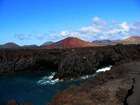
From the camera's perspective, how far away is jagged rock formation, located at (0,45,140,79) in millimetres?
62781

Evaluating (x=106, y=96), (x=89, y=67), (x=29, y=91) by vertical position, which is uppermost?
(x=89, y=67)

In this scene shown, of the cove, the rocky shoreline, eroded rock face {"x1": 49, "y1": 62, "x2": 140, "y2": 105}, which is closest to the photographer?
eroded rock face {"x1": 49, "y1": 62, "x2": 140, "y2": 105}

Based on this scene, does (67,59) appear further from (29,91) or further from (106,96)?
(106,96)

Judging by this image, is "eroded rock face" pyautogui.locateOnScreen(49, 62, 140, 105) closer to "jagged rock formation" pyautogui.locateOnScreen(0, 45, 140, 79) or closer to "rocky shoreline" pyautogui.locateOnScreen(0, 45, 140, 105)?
"rocky shoreline" pyautogui.locateOnScreen(0, 45, 140, 105)

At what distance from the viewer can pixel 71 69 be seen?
59000mm

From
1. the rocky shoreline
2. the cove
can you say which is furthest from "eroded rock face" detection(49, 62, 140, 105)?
the cove

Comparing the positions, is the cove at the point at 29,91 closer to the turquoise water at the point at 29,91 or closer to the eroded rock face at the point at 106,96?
the turquoise water at the point at 29,91

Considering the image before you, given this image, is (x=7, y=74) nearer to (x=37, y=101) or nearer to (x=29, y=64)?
(x=29, y=64)

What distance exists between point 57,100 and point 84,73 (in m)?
32.4

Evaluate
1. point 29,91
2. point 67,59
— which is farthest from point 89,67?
point 29,91

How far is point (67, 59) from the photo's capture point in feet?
208

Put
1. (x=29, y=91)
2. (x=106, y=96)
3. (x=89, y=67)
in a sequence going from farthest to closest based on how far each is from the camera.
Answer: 1. (x=89, y=67)
2. (x=29, y=91)
3. (x=106, y=96)

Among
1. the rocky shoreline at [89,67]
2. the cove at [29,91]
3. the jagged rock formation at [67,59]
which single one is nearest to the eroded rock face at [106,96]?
the rocky shoreline at [89,67]

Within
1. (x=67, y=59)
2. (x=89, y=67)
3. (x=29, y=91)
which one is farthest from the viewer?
(x=67, y=59)
